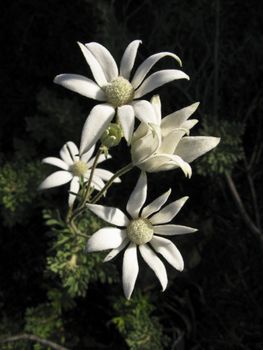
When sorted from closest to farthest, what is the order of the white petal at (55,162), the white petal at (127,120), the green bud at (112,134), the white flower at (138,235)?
the white petal at (127,120)
the green bud at (112,134)
the white flower at (138,235)
the white petal at (55,162)

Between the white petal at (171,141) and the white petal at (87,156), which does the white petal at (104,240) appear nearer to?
the white petal at (171,141)

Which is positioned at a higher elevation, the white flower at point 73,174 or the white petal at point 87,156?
the white petal at point 87,156

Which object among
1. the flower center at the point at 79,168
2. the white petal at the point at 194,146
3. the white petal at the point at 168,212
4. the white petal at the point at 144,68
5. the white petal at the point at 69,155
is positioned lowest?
the white petal at the point at 168,212

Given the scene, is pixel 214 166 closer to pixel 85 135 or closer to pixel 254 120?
pixel 254 120

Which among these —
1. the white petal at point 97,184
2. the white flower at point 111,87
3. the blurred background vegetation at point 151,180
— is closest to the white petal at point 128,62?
the white flower at point 111,87

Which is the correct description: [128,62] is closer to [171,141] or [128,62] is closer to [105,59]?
[105,59]

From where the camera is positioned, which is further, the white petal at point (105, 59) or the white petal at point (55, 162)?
the white petal at point (55, 162)

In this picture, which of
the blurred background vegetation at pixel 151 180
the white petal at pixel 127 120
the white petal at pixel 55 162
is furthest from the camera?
the blurred background vegetation at pixel 151 180
